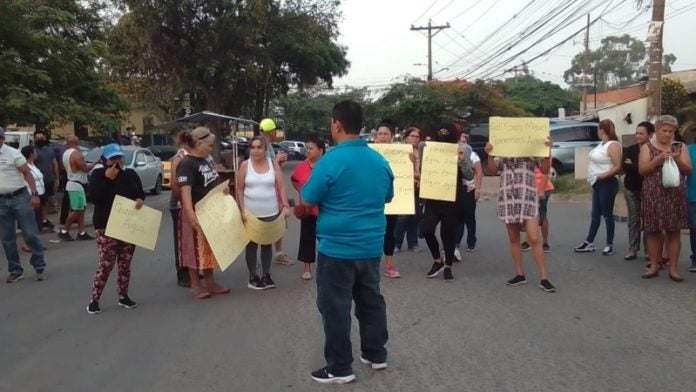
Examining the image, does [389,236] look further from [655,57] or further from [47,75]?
[655,57]

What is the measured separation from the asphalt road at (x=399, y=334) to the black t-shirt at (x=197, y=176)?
109cm

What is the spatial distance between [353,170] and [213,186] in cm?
299

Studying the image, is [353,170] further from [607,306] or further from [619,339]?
[607,306]

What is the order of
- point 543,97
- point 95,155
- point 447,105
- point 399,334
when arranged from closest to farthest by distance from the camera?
point 399,334 → point 95,155 → point 447,105 → point 543,97

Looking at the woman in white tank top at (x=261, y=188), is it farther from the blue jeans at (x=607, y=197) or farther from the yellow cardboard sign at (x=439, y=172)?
the blue jeans at (x=607, y=197)

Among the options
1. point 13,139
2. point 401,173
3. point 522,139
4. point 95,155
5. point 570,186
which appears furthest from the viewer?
point 13,139

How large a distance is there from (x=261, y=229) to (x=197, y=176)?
0.82 m

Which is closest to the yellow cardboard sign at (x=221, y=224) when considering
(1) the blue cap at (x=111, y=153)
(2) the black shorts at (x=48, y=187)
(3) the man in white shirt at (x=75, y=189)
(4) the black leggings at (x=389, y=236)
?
(1) the blue cap at (x=111, y=153)

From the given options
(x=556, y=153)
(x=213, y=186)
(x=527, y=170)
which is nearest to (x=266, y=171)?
(x=213, y=186)

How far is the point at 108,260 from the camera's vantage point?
6.57 metres

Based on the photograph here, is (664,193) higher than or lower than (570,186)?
higher

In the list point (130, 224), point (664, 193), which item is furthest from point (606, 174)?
point (130, 224)

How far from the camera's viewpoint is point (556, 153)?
73.9ft

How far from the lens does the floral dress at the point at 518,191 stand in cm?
693
